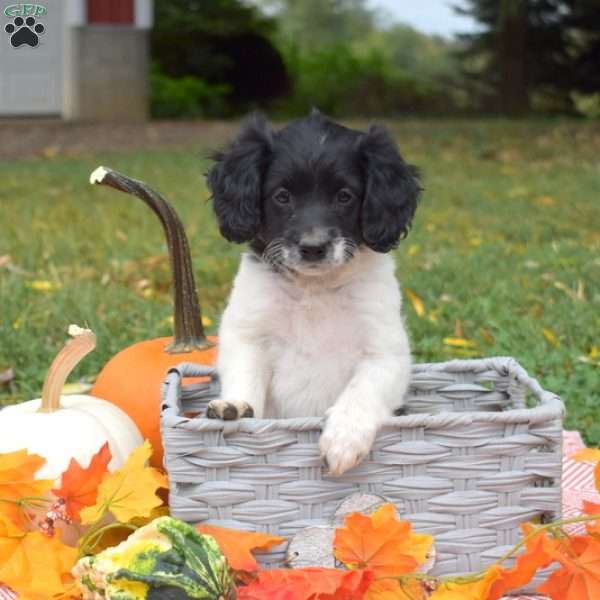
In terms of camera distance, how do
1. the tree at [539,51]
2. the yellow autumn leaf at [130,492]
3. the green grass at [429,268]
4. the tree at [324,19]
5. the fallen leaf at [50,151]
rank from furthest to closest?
the tree at [324,19] < the tree at [539,51] < the fallen leaf at [50,151] < the green grass at [429,268] < the yellow autumn leaf at [130,492]

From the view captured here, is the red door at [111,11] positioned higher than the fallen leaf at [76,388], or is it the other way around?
the red door at [111,11]

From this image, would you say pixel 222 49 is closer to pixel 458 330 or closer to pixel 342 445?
pixel 458 330

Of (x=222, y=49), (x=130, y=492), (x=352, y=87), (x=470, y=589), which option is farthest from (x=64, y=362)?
(x=352, y=87)

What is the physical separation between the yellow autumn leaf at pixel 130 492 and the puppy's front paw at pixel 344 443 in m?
0.41

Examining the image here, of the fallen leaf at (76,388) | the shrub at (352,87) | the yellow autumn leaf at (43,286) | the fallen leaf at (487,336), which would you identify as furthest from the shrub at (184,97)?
the fallen leaf at (76,388)

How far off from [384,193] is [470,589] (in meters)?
1.23

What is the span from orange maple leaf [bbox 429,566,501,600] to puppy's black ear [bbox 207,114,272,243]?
1.24 m

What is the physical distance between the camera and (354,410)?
2666 millimetres

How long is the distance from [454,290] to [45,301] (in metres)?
2.14

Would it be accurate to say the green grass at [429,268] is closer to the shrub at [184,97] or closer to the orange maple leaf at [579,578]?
→ the orange maple leaf at [579,578]

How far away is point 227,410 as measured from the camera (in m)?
2.57

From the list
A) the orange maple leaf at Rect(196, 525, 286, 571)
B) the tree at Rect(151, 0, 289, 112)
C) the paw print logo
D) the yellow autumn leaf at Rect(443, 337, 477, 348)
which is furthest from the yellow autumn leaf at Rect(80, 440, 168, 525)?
the tree at Rect(151, 0, 289, 112)

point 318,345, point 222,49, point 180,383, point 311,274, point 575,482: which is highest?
point 222,49

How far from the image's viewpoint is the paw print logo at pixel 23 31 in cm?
577
